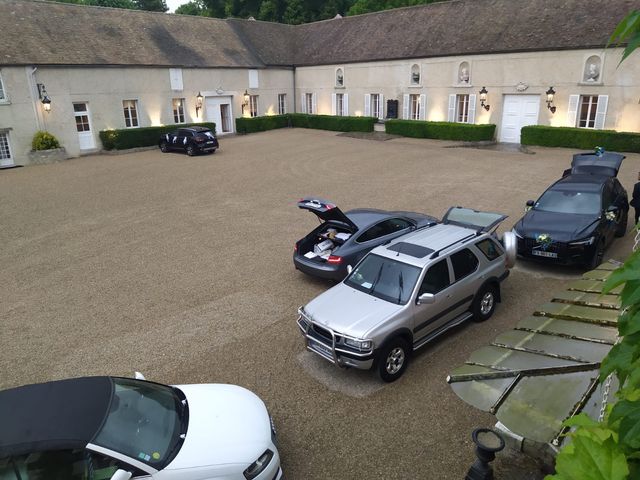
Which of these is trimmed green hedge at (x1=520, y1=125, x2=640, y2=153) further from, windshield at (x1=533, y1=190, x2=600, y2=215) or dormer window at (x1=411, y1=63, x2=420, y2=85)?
windshield at (x1=533, y1=190, x2=600, y2=215)

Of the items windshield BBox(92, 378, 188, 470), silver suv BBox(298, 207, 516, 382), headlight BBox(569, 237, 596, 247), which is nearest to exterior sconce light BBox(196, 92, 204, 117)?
silver suv BBox(298, 207, 516, 382)

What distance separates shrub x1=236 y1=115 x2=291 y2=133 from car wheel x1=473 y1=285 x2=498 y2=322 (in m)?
28.7

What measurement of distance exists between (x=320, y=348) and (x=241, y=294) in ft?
11.1

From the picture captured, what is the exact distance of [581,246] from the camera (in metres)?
10.2

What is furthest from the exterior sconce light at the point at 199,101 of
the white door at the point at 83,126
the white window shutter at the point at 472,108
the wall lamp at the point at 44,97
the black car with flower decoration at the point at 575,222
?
the black car with flower decoration at the point at 575,222

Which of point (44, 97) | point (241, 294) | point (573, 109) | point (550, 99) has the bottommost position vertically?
point (241, 294)

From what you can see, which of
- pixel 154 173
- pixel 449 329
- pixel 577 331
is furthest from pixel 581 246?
pixel 154 173

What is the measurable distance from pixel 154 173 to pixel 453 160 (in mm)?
14399

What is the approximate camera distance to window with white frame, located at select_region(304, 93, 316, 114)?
38.5 meters

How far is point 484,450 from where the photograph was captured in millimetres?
4676

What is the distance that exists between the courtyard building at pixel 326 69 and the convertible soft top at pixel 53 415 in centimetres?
2522

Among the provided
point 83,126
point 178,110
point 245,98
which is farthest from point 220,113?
point 83,126

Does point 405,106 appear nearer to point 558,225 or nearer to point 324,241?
point 558,225

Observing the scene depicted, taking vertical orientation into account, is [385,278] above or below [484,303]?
above
